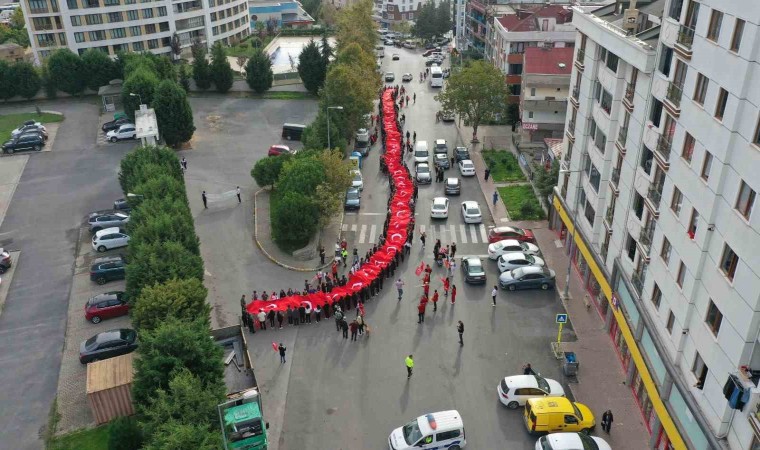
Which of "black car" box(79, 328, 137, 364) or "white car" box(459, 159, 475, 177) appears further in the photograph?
"white car" box(459, 159, 475, 177)

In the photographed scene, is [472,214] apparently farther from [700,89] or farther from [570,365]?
[700,89]

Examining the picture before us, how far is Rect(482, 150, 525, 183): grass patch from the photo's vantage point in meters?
56.5

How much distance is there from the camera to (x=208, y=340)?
25906 millimetres

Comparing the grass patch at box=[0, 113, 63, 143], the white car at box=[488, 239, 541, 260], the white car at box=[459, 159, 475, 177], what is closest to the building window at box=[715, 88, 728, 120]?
the white car at box=[488, 239, 541, 260]

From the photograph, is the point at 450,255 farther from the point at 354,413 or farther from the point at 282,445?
the point at 282,445

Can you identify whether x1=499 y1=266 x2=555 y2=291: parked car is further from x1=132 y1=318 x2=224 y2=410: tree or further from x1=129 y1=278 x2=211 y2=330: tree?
x1=132 y1=318 x2=224 y2=410: tree

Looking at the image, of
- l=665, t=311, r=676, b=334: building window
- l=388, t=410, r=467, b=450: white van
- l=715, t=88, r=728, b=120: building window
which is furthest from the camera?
l=388, t=410, r=467, b=450: white van

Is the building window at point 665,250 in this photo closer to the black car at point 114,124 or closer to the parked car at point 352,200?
the parked car at point 352,200

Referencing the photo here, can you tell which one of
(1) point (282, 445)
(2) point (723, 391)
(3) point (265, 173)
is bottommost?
(1) point (282, 445)

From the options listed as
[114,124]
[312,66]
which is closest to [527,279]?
[114,124]

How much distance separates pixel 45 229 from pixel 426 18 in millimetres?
97914

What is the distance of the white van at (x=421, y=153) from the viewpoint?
59.4 metres

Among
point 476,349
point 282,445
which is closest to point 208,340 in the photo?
point 282,445

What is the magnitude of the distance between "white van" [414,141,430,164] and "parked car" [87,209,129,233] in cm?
2770
